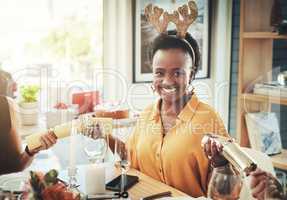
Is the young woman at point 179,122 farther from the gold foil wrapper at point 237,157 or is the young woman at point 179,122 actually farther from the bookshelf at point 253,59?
the bookshelf at point 253,59

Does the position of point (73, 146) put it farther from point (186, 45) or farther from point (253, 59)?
point (253, 59)

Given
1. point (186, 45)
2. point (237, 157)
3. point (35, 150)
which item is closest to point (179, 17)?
point (186, 45)

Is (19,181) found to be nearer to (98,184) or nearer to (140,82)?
(98,184)

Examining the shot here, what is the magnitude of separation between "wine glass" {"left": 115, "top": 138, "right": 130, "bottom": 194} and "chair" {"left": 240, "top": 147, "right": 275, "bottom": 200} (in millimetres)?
442

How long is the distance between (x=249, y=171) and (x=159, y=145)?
0.37 metres

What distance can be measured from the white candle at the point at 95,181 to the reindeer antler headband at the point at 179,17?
561mm

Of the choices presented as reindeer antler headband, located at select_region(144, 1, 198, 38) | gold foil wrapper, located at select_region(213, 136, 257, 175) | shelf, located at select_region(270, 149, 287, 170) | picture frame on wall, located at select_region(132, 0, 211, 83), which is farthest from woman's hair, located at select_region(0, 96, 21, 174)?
shelf, located at select_region(270, 149, 287, 170)

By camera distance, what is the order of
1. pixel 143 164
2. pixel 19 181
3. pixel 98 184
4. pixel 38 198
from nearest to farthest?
1. pixel 38 198
2. pixel 98 184
3. pixel 19 181
4. pixel 143 164

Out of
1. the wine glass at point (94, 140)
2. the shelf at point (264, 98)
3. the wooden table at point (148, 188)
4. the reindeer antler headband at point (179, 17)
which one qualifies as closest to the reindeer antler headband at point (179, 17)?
the reindeer antler headband at point (179, 17)

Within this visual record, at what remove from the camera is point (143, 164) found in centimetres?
181

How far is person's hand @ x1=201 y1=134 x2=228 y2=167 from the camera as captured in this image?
164 centimetres

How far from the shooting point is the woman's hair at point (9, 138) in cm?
176

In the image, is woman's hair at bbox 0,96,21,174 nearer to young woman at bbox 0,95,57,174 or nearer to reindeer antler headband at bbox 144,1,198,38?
young woman at bbox 0,95,57,174

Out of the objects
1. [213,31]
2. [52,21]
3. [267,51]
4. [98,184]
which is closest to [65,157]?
[98,184]
